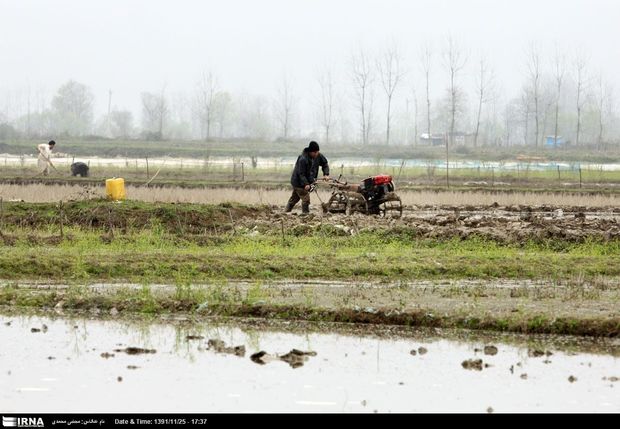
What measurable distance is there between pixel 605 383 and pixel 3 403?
15.8 ft

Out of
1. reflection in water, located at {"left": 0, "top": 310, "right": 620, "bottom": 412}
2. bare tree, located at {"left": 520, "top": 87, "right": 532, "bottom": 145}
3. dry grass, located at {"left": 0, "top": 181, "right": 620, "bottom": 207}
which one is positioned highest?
bare tree, located at {"left": 520, "top": 87, "right": 532, "bottom": 145}

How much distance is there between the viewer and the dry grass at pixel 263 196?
29.7 metres

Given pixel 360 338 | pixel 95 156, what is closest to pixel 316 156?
pixel 360 338

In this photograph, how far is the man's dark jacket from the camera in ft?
70.8

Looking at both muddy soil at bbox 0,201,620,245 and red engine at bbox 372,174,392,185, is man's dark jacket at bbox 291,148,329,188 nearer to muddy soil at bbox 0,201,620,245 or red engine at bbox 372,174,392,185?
muddy soil at bbox 0,201,620,245

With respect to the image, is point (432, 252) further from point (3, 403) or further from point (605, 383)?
point (3, 403)

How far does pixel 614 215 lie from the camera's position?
2584 cm

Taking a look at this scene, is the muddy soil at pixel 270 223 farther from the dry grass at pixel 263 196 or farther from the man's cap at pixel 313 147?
the dry grass at pixel 263 196

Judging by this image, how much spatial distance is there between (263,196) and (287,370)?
850 inches

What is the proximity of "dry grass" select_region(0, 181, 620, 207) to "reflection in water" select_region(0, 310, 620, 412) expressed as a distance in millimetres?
17528

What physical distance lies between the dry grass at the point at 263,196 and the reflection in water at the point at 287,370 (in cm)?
1753
